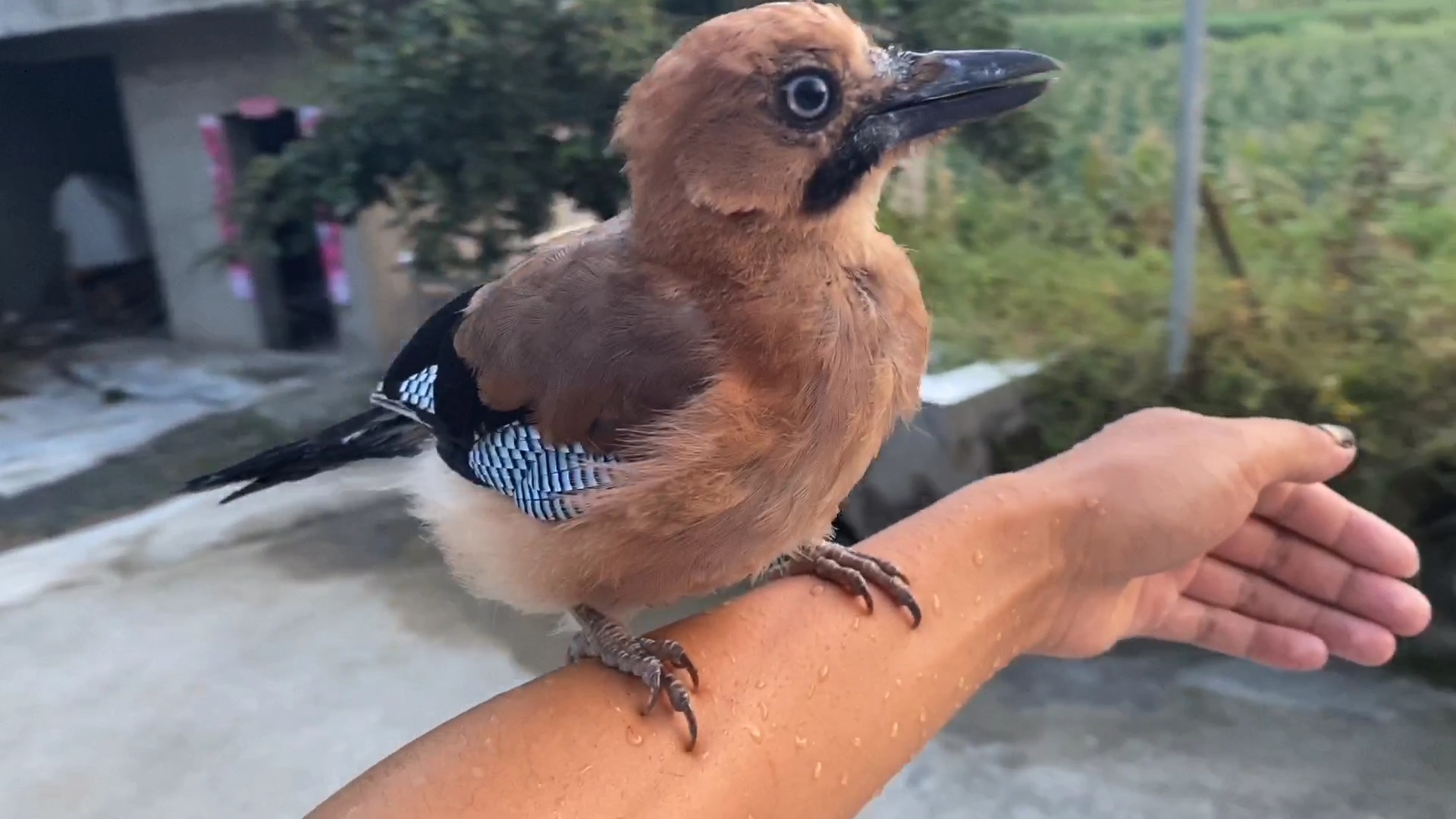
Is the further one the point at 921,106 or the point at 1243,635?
the point at 1243,635

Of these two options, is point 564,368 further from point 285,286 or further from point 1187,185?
point 285,286

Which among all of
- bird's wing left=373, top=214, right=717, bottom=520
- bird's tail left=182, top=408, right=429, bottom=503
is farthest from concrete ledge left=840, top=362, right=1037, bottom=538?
bird's wing left=373, top=214, right=717, bottom=520

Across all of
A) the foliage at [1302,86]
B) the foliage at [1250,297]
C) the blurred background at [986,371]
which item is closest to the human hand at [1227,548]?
the blurred background at [986,371]

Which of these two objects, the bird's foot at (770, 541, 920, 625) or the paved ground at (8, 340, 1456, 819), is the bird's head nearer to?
the bird's foot at (770, 541, 920, 625)

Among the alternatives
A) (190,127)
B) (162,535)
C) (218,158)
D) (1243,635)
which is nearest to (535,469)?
(1243,635)

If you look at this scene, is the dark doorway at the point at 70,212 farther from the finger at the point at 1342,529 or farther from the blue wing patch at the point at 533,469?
the finger at the point at 1342,529

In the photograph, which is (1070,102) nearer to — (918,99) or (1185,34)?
(1185,34)

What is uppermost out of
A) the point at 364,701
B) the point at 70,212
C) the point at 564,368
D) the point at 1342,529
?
the point at 564,368

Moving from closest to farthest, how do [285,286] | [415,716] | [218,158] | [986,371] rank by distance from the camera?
[415,716], [986,371], [218,158], [285,286]
